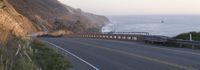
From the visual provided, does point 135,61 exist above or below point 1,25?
below

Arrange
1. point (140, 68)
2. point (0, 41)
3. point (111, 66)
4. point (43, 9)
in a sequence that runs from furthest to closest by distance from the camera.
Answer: point (43, 9) → point (111, 66) → point (140, 68) → point (0, 41)

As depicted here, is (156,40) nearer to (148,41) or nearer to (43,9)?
(148,41)

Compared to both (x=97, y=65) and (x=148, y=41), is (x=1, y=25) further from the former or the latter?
(x=148, y=41)

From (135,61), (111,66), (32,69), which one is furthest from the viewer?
(135,61)

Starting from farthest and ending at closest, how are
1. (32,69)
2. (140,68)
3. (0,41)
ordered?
(140,68), (0,41), (32,69)

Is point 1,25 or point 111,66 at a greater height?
point 1,25

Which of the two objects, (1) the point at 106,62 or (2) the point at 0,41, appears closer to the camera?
(2) the point at 0,41

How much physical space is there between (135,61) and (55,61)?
11.1 feet

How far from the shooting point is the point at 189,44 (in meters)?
33.2

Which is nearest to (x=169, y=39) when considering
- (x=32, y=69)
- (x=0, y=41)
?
(x=0, y=41)

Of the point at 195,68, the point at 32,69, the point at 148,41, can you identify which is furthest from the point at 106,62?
the point at 148,41

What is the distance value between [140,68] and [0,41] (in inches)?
196

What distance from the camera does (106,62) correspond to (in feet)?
76.9

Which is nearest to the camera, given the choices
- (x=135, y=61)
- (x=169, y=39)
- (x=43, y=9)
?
(x=135, y=61)
